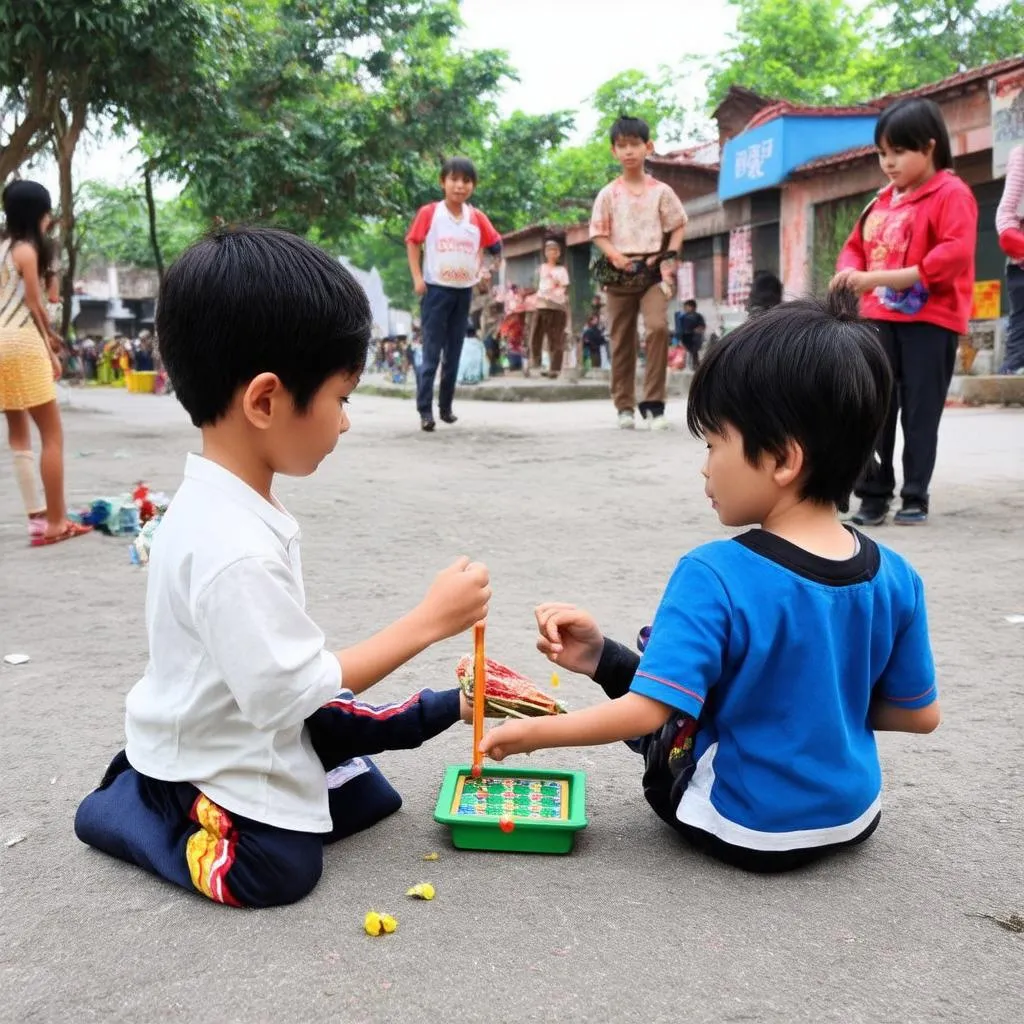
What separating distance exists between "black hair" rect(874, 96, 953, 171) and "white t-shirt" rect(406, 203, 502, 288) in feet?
12.8

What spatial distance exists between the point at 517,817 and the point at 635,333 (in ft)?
20.2

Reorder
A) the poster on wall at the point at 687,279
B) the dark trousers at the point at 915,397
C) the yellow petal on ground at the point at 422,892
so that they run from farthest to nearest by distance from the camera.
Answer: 1. the poster on wall at the point at 687,279
2. the dark trousers at the point at 915,397
3. the yellow petal on ground at the point at 422,892

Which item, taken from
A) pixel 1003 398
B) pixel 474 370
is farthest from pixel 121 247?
pixel 1003 398

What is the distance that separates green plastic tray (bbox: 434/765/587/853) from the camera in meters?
1.79

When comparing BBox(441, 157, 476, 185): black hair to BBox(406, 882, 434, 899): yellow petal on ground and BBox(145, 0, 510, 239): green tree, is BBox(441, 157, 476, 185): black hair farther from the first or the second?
BBox(406, 882, 434, 899): yellow petal on ground

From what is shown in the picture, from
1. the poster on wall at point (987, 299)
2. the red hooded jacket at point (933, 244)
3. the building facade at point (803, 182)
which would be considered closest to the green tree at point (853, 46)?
the building facade at point (803, 182)

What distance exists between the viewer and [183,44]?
994 centimetres

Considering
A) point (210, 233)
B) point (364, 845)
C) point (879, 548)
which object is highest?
point (210, 233)

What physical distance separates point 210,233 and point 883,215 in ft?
10.6

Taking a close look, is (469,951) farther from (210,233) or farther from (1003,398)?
(1003,398)

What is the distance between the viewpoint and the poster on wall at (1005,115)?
11484 mm

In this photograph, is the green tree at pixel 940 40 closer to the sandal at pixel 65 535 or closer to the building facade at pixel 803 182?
the building facade at pixel 803 182

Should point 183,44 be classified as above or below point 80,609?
above

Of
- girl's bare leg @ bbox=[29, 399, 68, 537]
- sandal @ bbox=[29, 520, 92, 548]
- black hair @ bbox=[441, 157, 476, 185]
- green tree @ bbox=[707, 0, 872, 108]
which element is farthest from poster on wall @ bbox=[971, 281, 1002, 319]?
green tree @ bbox=[707, 0, 872, 108]
